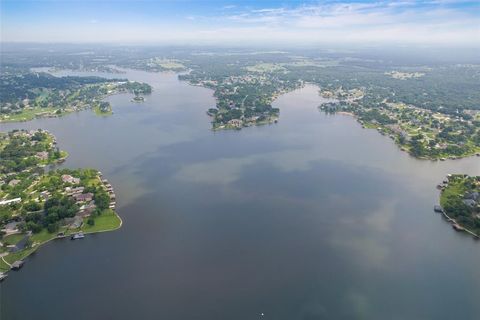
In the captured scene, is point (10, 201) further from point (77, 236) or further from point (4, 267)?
point (4, 267)

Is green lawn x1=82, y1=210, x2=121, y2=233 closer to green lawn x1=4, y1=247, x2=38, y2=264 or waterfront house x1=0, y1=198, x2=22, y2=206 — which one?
green lawn x1=4, y1=247, x2=38, y2=264

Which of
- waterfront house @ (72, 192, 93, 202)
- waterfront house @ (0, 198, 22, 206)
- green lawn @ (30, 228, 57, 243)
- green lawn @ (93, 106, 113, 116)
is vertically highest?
waterfront house @ (72, 192, 93, 202)

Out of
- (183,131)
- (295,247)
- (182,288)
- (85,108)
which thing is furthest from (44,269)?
(85,108)

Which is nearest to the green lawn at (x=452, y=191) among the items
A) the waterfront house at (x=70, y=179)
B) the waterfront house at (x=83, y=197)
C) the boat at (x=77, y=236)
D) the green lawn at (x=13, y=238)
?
the boat at (x=77, y=236)

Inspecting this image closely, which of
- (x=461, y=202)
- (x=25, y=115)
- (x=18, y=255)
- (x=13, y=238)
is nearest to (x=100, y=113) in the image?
(x=25, y=115)

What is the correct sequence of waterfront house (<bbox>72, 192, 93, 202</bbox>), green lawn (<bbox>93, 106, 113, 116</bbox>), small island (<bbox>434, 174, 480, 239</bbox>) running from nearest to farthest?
1. small island (<bbox>434, 174, 480, 239</bbox>)
2. waterfront house (<bbox>72, 192, 93, 202</bbox>)
3. green lawn (<bbox>93, 106, 113, 116</bbox>)

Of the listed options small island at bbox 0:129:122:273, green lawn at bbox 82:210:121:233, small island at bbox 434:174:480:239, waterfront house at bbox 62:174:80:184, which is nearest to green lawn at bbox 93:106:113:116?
small island at bbox 0:129:122:273

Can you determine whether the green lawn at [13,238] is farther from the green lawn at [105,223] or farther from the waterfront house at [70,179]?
the waterfront house at [70,179]
